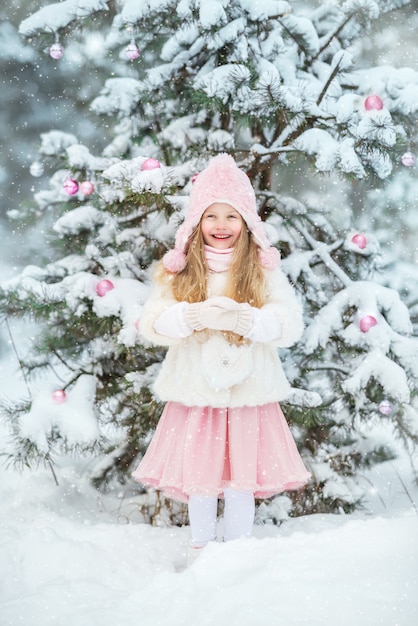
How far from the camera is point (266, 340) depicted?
2.09 meters

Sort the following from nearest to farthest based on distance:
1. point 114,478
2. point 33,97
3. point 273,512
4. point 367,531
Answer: point 367,531 < point 273,512 < point 114,478 < point 33,97

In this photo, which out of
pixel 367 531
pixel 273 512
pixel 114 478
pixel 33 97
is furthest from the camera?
pixel 33 97

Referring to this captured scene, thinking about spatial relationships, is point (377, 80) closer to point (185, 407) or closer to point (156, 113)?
point (156, 113)

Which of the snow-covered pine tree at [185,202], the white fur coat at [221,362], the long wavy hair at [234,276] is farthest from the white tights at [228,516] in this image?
the long wavy hair at [234,276]

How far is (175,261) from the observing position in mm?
2236

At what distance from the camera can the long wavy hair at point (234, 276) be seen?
2.19 meters

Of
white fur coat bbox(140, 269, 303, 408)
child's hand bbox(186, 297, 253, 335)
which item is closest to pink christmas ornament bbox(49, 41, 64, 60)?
white fur coat bbox(140, 269, 303, 408)

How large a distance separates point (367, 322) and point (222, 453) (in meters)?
0.80

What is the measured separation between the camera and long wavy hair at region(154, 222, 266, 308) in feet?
7.18

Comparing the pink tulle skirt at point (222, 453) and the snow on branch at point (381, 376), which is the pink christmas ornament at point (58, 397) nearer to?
the pink tulle skirt at point (222, 453)

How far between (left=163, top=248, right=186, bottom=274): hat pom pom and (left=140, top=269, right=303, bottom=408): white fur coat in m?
0.09

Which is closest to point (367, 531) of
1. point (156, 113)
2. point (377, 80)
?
point (377, 80)

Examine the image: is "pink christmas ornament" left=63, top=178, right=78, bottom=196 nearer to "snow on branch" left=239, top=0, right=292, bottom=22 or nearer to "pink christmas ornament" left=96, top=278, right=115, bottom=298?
"pink christmas ornament" left=96, top=278, right=115, bottom=298

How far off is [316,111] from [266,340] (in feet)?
3.31
